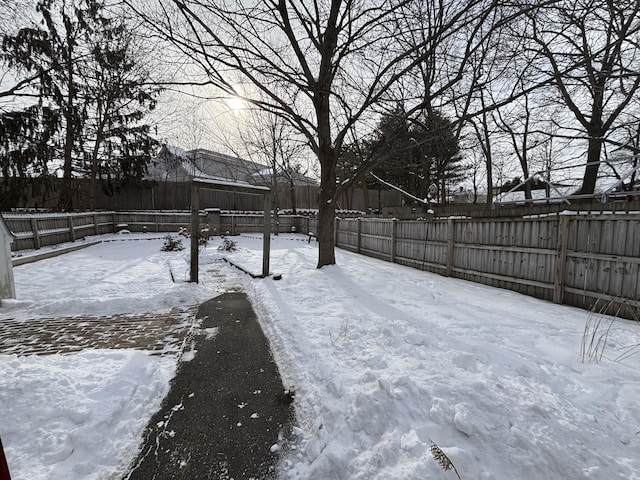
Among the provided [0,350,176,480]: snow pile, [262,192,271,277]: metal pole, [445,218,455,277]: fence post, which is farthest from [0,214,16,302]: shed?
[445,218,455,277]: fence post

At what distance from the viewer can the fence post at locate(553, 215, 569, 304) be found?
4758 millimetres

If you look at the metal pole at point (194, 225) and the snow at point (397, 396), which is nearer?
the snow at point (397, 396)

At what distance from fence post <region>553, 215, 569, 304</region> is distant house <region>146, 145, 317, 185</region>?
52.9 feet

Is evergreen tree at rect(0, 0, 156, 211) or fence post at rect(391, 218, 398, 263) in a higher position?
evergreen tree at rect(0, 0, 156, 211)

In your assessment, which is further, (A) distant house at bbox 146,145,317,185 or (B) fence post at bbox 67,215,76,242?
(A) distant house at bbox 146,145,317,185

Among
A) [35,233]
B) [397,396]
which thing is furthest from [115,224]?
[397,396]

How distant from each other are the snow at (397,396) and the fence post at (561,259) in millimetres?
573

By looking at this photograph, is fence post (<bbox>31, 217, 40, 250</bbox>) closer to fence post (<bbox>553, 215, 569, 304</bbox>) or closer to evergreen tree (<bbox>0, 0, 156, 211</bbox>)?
evergreen tree (<bbox>0, 0, 156, 211</bbox>)

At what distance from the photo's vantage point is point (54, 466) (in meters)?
1.72

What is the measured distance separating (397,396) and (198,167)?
79.7 feet

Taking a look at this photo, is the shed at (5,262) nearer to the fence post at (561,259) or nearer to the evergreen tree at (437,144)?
the evergreen tree at (437,144)

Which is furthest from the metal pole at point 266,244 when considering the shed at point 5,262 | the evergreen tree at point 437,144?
the shed at point 5,262

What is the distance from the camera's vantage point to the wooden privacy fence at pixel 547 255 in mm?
4160

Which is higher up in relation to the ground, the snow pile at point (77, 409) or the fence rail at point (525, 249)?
the fence rail at point (525, 249)
